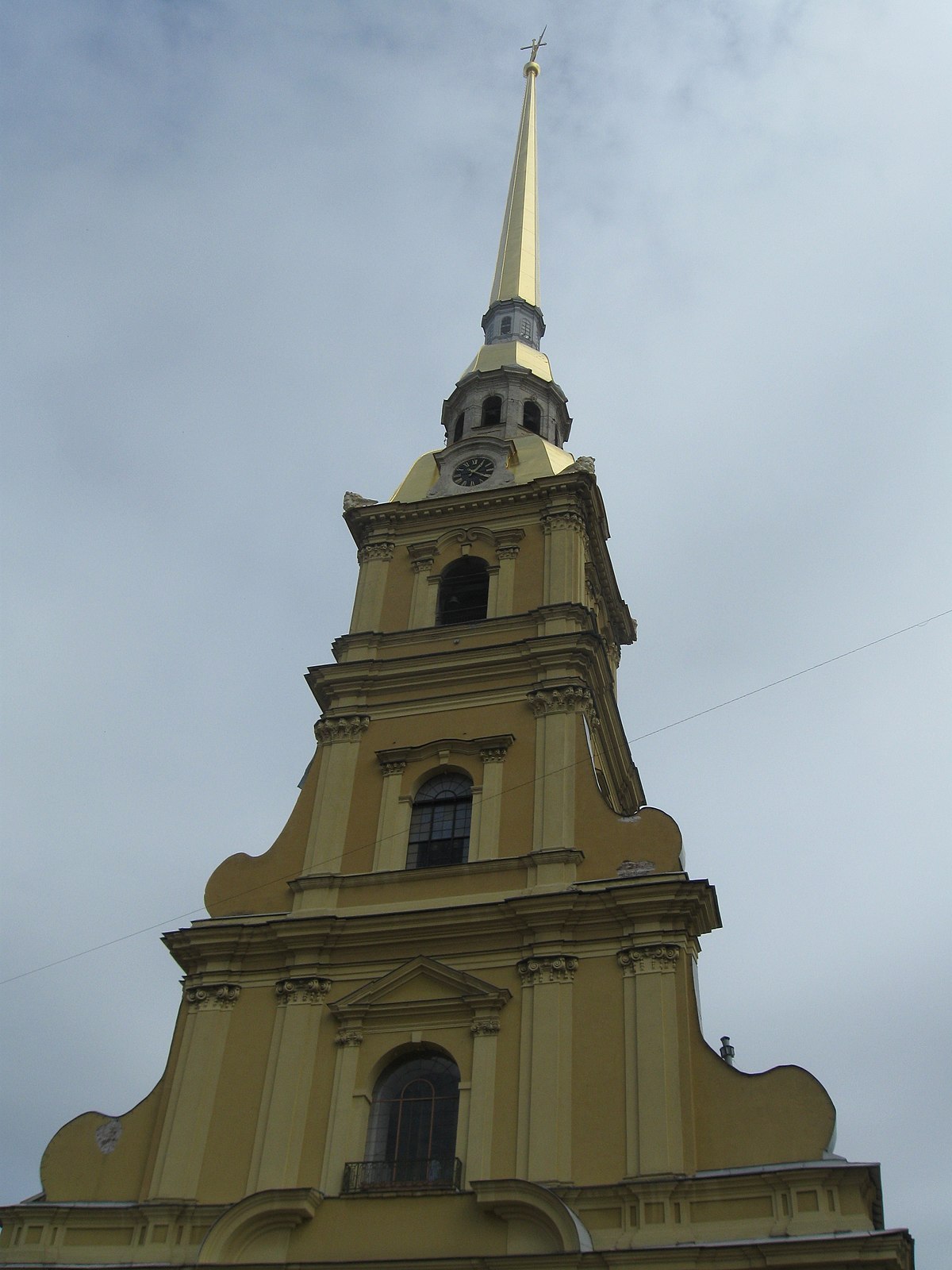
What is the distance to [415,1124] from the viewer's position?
19.0m

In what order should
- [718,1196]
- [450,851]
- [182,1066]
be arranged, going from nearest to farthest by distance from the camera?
[718,1196] < [182,1066] < [450,851]

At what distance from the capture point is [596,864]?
69.0ft

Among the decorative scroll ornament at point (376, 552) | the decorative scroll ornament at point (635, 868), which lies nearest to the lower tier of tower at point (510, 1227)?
the decorative scroll ornament at point (635, 868)

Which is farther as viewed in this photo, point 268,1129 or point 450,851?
point 450,851

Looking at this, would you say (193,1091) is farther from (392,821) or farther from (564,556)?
(564,556)

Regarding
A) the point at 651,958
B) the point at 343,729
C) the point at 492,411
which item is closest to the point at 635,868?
the point at 651,958

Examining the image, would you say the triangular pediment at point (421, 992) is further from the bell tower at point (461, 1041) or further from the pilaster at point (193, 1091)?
the pilaster at point (193, 1091)

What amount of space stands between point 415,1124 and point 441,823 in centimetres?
512

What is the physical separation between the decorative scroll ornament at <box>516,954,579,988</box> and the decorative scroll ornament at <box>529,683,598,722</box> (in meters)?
4.88

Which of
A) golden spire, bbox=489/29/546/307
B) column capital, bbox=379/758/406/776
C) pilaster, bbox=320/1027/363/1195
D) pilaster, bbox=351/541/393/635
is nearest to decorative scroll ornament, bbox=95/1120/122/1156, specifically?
pilaster, bbox=320/1027/363/1195

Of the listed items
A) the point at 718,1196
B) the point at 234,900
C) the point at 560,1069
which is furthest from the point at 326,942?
the point at 718,1196

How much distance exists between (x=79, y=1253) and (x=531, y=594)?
44.5 feet

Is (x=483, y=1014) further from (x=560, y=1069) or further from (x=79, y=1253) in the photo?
(x=79, y=1253)

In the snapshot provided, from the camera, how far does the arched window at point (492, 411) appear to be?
108 ft
